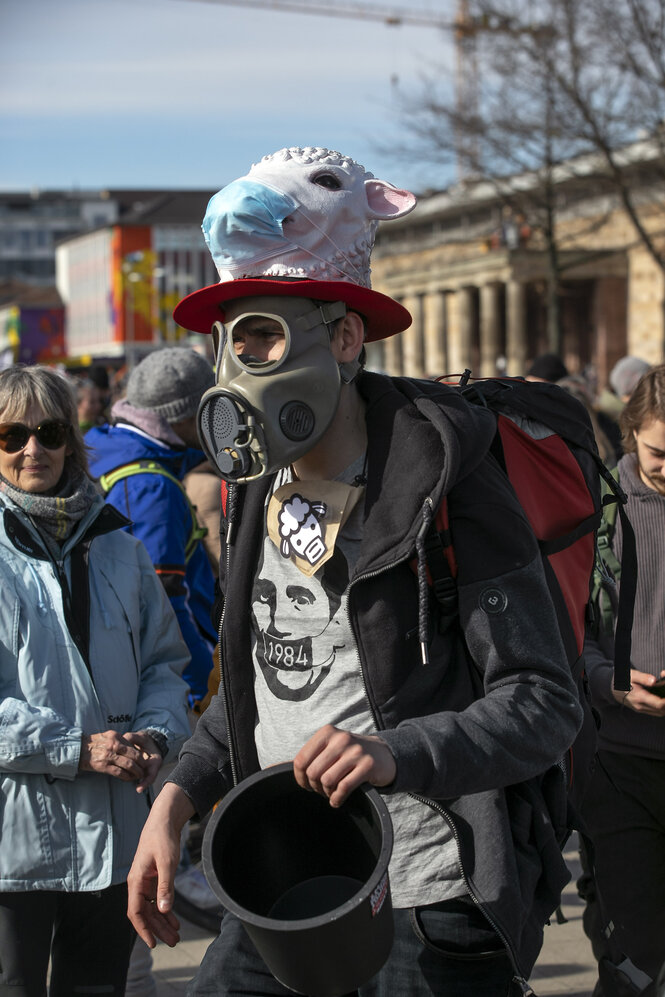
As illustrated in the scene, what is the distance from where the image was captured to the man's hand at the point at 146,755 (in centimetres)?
338

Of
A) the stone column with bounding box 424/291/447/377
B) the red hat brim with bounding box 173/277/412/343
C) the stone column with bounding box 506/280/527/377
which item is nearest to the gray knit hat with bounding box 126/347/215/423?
the red hat brim with bounding box 173/277/412/343

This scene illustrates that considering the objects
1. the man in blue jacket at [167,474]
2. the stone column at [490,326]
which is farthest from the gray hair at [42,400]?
the stone column at [490,326]

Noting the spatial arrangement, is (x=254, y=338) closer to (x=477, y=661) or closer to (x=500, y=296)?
(x=477, y=661)

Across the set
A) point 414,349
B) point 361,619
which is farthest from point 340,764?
point 414,349

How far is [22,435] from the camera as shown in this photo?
3654mm

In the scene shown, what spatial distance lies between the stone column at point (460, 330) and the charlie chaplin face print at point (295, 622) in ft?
202

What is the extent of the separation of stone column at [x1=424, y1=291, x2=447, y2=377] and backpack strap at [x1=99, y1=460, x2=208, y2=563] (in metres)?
58.9

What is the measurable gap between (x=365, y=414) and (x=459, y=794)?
745mm

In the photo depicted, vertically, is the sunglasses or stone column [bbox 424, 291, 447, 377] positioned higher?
stone column [bbox 424, 291, 447, 377]

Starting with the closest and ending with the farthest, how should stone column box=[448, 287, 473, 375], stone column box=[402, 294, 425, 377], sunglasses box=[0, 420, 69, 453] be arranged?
sunglasses box=[0, 420, 69, 453] < stone column box=[448, 287, 473, 375] < stone column box=[402, 294, 425, 377]

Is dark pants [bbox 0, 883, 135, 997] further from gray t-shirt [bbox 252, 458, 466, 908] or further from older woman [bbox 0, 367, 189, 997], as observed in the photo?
gray t-shirt [bbox 252, 458, 466, 908]

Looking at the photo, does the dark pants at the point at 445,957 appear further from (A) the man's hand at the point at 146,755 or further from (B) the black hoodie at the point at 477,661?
(A) the man's hand at the point at 146,755

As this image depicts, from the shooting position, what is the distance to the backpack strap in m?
4.98

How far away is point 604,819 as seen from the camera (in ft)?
12.6
